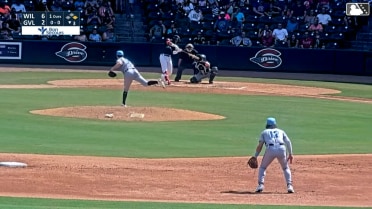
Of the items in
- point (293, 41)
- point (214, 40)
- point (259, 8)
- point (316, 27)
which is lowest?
point (214, 40)

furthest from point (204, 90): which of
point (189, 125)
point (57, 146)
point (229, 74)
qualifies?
point (57, 146)

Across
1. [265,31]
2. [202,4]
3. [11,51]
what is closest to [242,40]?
[265,31]

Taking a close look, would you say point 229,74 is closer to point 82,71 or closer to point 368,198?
point 82,71

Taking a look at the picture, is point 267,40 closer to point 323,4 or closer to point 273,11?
point 273,11

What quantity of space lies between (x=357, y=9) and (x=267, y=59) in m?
4.70

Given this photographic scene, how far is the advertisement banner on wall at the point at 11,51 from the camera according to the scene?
43688 millimetres

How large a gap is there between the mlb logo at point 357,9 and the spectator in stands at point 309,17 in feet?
5.32

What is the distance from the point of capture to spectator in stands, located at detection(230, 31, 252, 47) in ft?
139

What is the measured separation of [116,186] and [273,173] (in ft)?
12.0

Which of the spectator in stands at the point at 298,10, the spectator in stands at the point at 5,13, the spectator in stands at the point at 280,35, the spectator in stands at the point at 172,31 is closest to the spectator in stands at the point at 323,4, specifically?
the spectator in stands at the point at 298,10

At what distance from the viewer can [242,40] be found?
42.5m

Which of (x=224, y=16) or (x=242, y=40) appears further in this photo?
(x=224, y=16)

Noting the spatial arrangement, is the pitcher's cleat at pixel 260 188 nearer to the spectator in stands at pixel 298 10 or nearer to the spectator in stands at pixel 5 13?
the spectator in stands at pixel 298 10

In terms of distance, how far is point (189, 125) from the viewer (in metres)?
23.9
